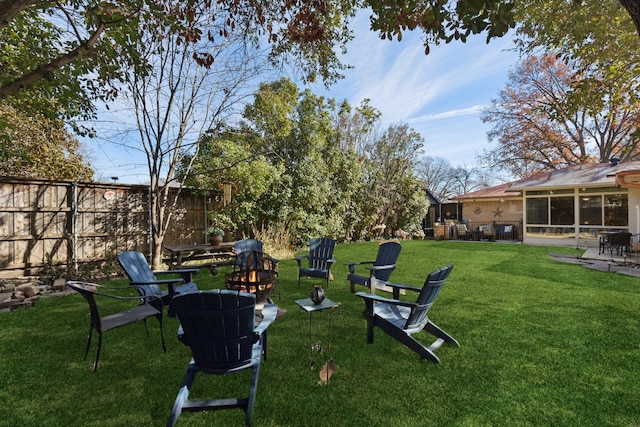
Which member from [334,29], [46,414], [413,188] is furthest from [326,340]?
[413,188]

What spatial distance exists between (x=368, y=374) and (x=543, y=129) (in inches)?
838

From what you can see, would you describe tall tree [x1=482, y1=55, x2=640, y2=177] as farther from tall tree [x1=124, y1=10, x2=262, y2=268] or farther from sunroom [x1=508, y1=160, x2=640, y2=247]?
tall tree [x1=124, y1=10, x2=262, y2=268]

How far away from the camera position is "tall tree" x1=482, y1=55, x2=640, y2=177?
17.4 metres

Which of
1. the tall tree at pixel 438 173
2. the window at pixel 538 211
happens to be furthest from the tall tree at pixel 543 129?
the tall tree at pixel 438 173

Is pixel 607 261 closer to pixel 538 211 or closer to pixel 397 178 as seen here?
pixel 538 211

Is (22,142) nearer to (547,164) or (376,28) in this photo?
(376,28)

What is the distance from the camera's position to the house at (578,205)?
11.1 m

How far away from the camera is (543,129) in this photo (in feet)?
60.0

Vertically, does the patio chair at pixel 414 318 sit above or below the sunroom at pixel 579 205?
below

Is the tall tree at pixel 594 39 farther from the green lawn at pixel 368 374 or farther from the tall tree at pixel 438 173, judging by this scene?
the tall tree at pixel 438 173

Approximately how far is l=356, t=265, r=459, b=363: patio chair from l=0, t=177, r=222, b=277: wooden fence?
21.6 feet

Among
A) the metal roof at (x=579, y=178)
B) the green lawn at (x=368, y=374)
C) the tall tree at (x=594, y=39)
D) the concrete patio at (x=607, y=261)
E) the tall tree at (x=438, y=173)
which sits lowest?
the green lawn at (x=368, y=374)

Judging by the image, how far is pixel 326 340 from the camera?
3332 mm

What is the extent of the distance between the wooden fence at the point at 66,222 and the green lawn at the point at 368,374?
2420mm
